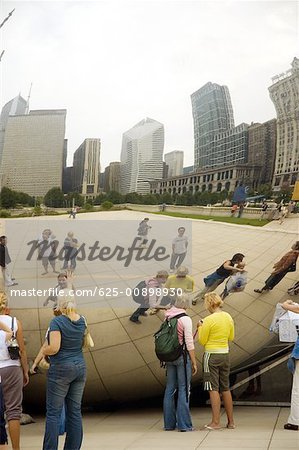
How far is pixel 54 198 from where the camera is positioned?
527 cm

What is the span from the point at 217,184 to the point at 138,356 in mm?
1867

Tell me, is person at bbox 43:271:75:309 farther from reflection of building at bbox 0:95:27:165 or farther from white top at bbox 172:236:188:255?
reflection of building at bbox 0:95:27:165

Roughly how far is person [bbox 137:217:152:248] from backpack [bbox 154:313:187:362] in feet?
2.51

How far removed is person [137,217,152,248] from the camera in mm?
5039

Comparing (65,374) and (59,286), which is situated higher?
(59,286)

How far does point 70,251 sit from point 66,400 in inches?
51.5

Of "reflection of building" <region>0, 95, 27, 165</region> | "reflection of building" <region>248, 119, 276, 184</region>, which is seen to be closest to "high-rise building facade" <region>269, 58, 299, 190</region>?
"reflection of building" <region>248, 119, 276, 184</region>

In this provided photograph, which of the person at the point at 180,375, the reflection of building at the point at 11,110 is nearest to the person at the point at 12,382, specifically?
the person at the point at 180,375

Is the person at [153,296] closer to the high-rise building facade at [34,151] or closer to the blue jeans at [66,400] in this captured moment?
the blue jeans at [66,400]

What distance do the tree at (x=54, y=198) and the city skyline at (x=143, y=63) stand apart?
1.02ft

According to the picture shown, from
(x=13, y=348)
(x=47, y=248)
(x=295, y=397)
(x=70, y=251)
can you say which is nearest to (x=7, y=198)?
(x=47, y=248)

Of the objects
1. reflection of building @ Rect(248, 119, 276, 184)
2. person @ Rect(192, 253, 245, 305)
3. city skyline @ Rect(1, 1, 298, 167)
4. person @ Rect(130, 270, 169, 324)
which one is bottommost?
person @ Rect(130, 270, 169, 324)

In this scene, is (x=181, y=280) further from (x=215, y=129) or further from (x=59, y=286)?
(x=215, y=129)

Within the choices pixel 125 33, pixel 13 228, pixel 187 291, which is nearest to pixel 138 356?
pixel 187 291
